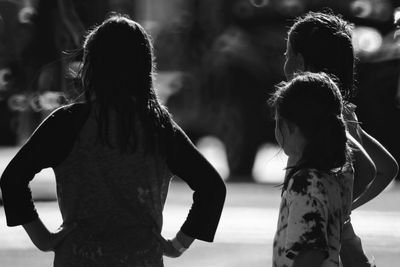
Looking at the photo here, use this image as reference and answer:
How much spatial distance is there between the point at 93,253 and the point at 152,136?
15.2 inches

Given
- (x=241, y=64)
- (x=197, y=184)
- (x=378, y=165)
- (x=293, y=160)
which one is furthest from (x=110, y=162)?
(x=241, y=64)

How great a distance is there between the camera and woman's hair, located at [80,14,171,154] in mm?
3646

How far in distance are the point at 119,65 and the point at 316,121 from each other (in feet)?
2.00

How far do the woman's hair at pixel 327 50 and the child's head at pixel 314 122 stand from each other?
1.47 ft

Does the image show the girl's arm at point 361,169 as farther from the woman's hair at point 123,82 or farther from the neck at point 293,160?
the woman's hair at point 123,82

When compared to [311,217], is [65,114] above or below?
above

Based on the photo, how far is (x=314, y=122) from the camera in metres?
3.67

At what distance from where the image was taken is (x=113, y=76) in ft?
12.1

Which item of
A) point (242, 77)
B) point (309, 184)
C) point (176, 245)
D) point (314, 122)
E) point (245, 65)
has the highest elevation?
point (314, 122)

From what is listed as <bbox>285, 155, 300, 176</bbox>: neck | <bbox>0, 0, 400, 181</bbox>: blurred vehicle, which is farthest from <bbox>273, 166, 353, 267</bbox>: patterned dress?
<bbox>0, 0, 400, 181</bbox>: blurred vehicle

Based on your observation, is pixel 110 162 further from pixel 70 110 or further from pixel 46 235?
pixel 46 235

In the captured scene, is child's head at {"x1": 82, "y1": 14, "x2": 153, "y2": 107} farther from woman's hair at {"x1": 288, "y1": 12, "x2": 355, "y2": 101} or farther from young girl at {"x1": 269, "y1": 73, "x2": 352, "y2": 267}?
woman's hair at {"x1": 288, "y1": 12, "x2": 355, "y2": 101}

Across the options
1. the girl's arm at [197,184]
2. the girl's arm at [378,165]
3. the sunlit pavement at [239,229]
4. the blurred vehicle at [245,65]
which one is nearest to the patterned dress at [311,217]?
the girl's arm at [197,184]

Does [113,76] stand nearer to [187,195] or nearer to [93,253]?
[93,253]
